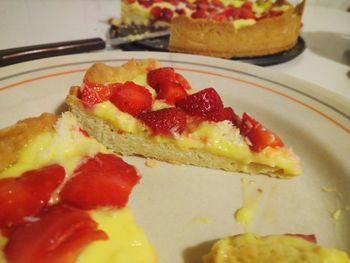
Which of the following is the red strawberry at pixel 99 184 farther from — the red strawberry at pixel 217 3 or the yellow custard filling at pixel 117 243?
the red strawberry at pixel 217 3

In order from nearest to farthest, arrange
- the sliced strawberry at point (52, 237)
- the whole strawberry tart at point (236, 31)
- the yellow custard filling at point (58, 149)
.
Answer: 1. the sliced strawberry at point (52, 237)
2. the yellow custard filling at point (58, 149)
3. the whole strawberry tart at point (236, 31)

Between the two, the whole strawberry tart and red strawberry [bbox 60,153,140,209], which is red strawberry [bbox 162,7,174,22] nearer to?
the whole strawberry tart

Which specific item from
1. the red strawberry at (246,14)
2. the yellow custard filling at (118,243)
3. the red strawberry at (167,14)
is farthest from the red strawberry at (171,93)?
the red strawberry at (167,14)

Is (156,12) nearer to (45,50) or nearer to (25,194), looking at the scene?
(45,50)

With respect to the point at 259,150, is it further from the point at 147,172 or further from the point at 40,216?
the point at 40,216

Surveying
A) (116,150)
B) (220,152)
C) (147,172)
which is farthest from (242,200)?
(116,150)

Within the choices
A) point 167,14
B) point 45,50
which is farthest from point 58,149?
point 167,14

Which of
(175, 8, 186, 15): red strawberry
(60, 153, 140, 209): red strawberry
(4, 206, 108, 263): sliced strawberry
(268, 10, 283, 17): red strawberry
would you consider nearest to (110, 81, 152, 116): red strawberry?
(60, 153, 140, 209): red strawberry
